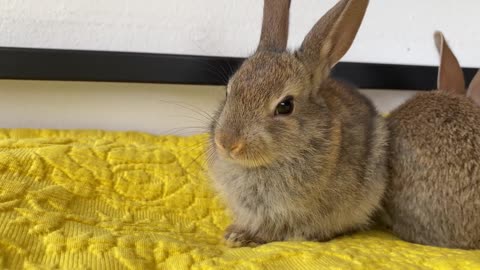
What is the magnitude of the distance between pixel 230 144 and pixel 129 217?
298mm

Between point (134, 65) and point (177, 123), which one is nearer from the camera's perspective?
point (134, 65)

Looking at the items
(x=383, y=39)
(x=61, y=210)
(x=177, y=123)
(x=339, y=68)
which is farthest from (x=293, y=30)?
(x=61, y=210)

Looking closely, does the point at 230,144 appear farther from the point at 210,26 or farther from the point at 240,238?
the point at 210,26

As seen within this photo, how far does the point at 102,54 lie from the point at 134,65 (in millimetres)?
97

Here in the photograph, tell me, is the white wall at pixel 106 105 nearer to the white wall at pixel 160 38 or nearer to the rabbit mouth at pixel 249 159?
the white wall at pixel 160 38

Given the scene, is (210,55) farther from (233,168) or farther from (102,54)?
(233,168)

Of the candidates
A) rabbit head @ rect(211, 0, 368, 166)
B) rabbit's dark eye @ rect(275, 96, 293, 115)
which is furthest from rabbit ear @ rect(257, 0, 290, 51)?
rabbit's dark eye @ rect(275, 96, 293, 115)

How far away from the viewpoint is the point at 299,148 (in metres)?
0.90

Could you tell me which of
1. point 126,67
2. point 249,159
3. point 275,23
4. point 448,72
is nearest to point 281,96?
point 249,159

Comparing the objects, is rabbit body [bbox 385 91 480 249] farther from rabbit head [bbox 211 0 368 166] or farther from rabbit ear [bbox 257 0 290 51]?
rabbit ear [bbox 257 0 290 51]

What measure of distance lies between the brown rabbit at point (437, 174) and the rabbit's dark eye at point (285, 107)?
0.83 ft

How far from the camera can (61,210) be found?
2.96 ft

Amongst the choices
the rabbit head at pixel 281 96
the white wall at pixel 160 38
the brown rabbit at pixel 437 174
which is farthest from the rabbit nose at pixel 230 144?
the white wall at pixel 160 38

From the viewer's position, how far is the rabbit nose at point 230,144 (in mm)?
841
